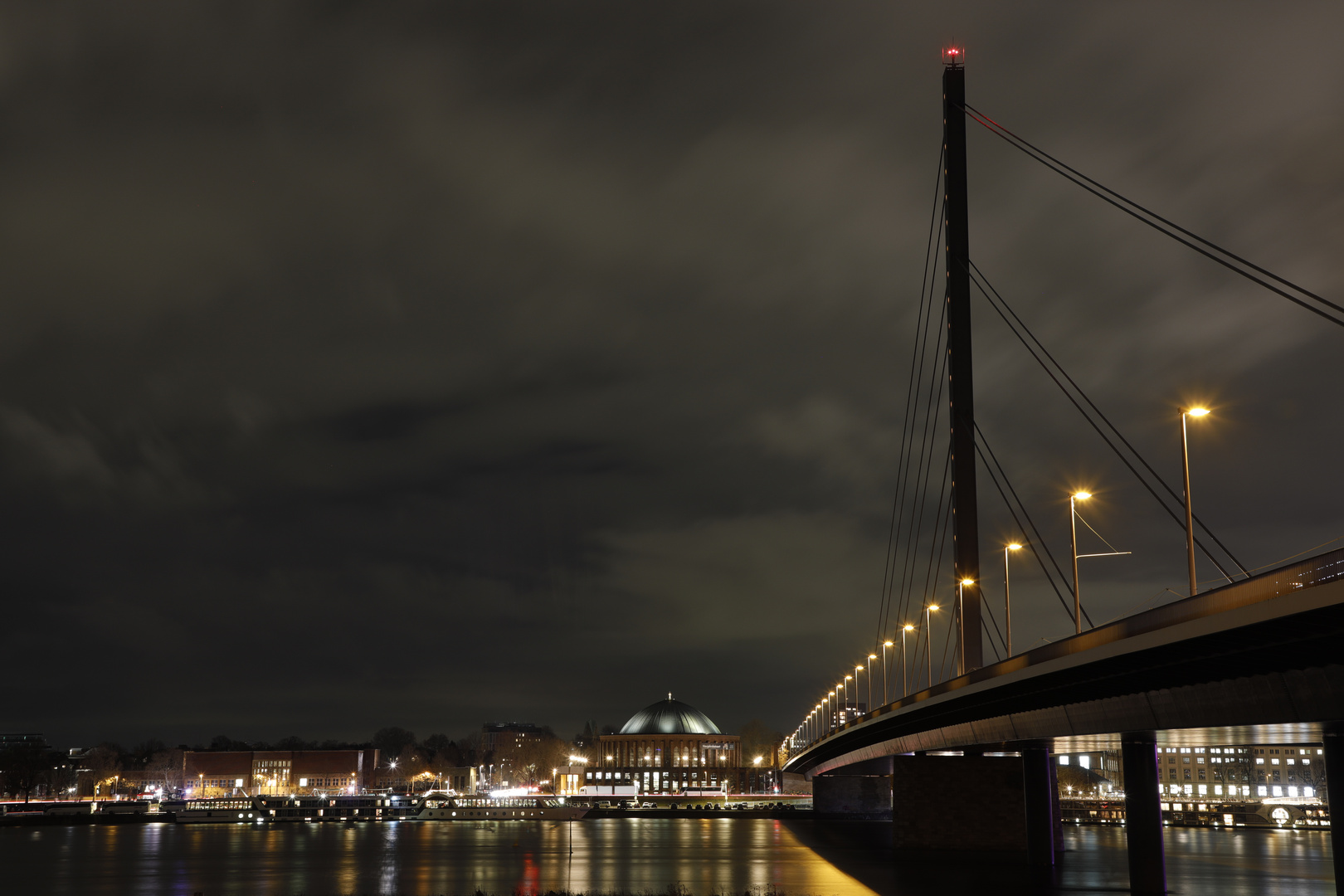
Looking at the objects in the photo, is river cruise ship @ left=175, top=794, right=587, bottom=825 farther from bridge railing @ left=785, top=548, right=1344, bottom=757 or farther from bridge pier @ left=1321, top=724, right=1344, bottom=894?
bridge railing @ left=785, top=548, right=1344, bottom=757

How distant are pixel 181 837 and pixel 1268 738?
117 metres

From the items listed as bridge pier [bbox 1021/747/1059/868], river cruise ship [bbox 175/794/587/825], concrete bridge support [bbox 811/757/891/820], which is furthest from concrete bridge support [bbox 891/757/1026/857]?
river cruise ship [bbox 175/794/587/825]

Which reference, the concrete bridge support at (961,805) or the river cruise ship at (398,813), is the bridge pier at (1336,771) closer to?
the concrete bridge support at (961,805)

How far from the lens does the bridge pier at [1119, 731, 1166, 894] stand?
52500mm

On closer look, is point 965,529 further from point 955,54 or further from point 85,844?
point 85,844

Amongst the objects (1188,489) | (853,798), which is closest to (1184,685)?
(1188,489)

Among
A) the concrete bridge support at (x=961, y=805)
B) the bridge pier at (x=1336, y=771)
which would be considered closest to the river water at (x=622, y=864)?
the concrete bridge support at (x=961, y=805)

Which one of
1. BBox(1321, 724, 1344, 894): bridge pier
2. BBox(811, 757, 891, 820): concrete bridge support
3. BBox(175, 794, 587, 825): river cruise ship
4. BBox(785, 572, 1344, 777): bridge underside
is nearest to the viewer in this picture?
BBox(785, 572, 1344, 777): bridge underside

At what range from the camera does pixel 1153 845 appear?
53031mm

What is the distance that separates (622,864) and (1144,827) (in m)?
40.6

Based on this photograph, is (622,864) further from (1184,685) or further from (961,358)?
(1184,685)

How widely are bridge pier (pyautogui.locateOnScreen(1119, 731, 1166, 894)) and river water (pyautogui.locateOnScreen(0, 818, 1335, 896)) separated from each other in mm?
6418

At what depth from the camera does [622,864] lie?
8262cm

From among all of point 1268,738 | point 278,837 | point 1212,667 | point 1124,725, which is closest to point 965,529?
point 1268,738
